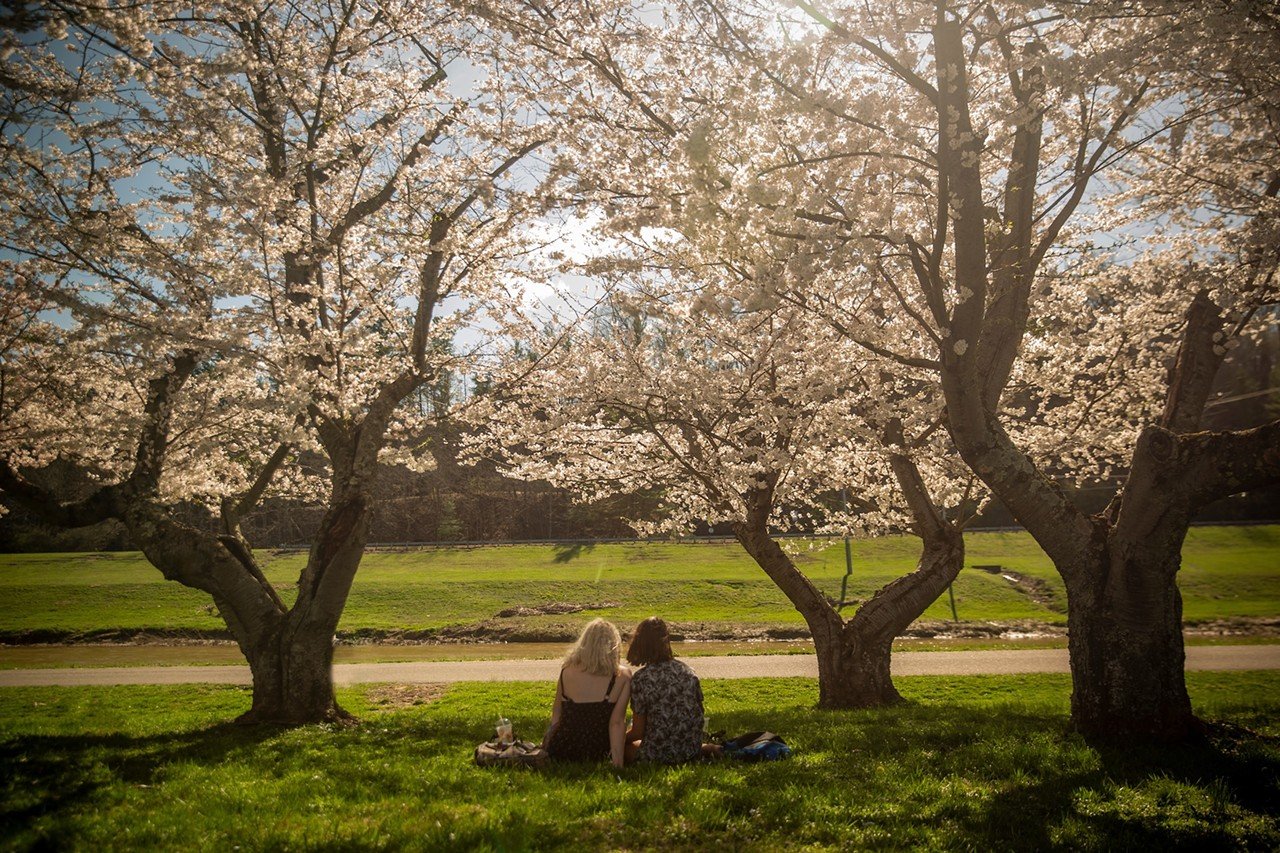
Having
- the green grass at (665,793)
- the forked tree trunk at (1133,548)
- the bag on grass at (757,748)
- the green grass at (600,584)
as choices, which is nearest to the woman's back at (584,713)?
the green grass at (665,793)

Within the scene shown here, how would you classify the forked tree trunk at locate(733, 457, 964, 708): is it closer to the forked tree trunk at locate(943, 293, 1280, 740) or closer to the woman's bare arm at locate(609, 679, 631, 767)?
the forked tree trunk at locate(943, 293, 1280, 740)

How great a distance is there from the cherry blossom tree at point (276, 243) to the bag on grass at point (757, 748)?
531cm

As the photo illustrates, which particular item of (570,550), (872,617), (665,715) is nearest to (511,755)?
(665,715)

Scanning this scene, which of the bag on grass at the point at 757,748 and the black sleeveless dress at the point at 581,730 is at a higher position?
the black sleeveless dress at the point at 581,730

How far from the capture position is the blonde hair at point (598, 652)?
19.5ft

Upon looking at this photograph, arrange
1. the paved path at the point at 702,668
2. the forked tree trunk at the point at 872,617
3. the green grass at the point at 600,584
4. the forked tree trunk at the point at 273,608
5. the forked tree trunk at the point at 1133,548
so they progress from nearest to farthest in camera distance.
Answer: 1. the forked tree trunk at the point at 1133,548
2. the forked tree trunk at the point at 273,608
3. the forked tree trunk at the point at 872,617
4. the paved path at the point at 702,668
5. the green grass at the point at 600,584

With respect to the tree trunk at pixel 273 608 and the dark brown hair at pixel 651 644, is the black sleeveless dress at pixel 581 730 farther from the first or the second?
the tree trunk at pixel 273 608

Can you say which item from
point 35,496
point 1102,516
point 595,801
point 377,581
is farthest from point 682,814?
point 377,581

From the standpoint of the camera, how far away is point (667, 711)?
6090 mm

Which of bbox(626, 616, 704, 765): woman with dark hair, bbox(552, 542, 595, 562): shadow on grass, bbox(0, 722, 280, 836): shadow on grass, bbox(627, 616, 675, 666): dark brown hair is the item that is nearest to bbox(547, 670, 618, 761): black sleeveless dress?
bbox(626, 616, 704, 765): woman with dark hair

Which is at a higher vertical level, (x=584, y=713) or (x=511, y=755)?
(x=584, y=713)

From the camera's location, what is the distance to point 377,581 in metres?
31.9

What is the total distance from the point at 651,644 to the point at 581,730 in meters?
0.87

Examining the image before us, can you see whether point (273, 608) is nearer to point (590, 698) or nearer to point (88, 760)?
point (88, 760)
